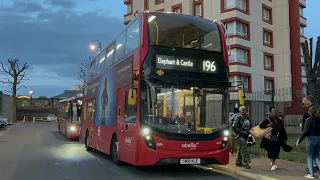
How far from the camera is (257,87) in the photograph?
1651 inches

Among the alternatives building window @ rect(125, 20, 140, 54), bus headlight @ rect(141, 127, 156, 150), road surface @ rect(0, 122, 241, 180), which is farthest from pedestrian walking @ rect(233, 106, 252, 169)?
building window @ rect(125, 20, 140, 54)

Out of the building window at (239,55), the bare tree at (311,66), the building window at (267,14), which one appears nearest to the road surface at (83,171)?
the bare tree at (311,66)

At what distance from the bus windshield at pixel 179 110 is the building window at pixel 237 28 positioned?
3067 cm

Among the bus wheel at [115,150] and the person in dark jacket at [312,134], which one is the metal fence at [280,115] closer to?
the person in dark jacket at [312,134]

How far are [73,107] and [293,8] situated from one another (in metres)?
33.6

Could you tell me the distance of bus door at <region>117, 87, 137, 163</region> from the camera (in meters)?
9.72

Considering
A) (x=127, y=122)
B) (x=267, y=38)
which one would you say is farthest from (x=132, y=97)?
(x=267, y=38)

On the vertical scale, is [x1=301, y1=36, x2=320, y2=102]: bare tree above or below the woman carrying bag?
above

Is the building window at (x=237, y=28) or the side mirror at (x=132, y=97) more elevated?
the building window at (x=237, y=28)

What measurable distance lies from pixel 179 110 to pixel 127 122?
1767 mm

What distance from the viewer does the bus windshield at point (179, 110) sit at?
373 inches

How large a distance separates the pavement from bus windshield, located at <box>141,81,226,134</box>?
4.78 feet

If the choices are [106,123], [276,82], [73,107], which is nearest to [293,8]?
[276,82]

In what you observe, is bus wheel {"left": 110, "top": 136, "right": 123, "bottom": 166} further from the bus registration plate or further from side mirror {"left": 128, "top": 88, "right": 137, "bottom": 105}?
the bus registration plate
